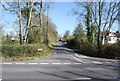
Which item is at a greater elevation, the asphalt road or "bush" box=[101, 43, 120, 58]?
"bush" box=[101, 43, 120, 58]

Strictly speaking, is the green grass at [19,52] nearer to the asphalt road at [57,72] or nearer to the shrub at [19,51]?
the shrub at [19,51]

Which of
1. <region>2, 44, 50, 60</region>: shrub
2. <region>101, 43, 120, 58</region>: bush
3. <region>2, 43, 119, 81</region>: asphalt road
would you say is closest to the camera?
<region>2, 43, 119, 81</region>: asphalt road

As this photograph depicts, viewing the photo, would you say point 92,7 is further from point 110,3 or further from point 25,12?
point 25,12

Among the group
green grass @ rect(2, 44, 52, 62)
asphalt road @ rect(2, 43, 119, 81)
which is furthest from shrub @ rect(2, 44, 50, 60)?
asphalt road @ rect(2, 43, 119, 81)

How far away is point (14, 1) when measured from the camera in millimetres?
16000

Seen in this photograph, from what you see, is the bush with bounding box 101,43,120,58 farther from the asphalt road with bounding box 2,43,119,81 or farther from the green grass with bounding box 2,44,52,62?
the green grass with bounding box 2,44,52,62

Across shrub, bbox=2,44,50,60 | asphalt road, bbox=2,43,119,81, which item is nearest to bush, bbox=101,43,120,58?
asphalt road, bbox=2,43,119,81

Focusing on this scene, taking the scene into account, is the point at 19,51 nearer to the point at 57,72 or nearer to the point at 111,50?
the point at 57,72

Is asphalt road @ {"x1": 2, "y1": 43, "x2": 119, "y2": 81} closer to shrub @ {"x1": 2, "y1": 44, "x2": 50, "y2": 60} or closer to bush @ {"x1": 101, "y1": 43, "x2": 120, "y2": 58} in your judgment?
shrub @ {"x1": 2, "y1": 44, "x2": 50, "y2": 60}

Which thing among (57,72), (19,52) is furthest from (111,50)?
(19,52)

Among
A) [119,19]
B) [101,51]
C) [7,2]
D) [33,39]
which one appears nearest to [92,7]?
[119,19]

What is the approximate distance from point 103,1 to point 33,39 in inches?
572

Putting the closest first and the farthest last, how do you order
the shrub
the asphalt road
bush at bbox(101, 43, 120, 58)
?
the asphalt road, the shrub, bush at bbox(101, 43, 120, 58)

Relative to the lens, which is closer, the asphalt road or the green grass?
the asphalt road
